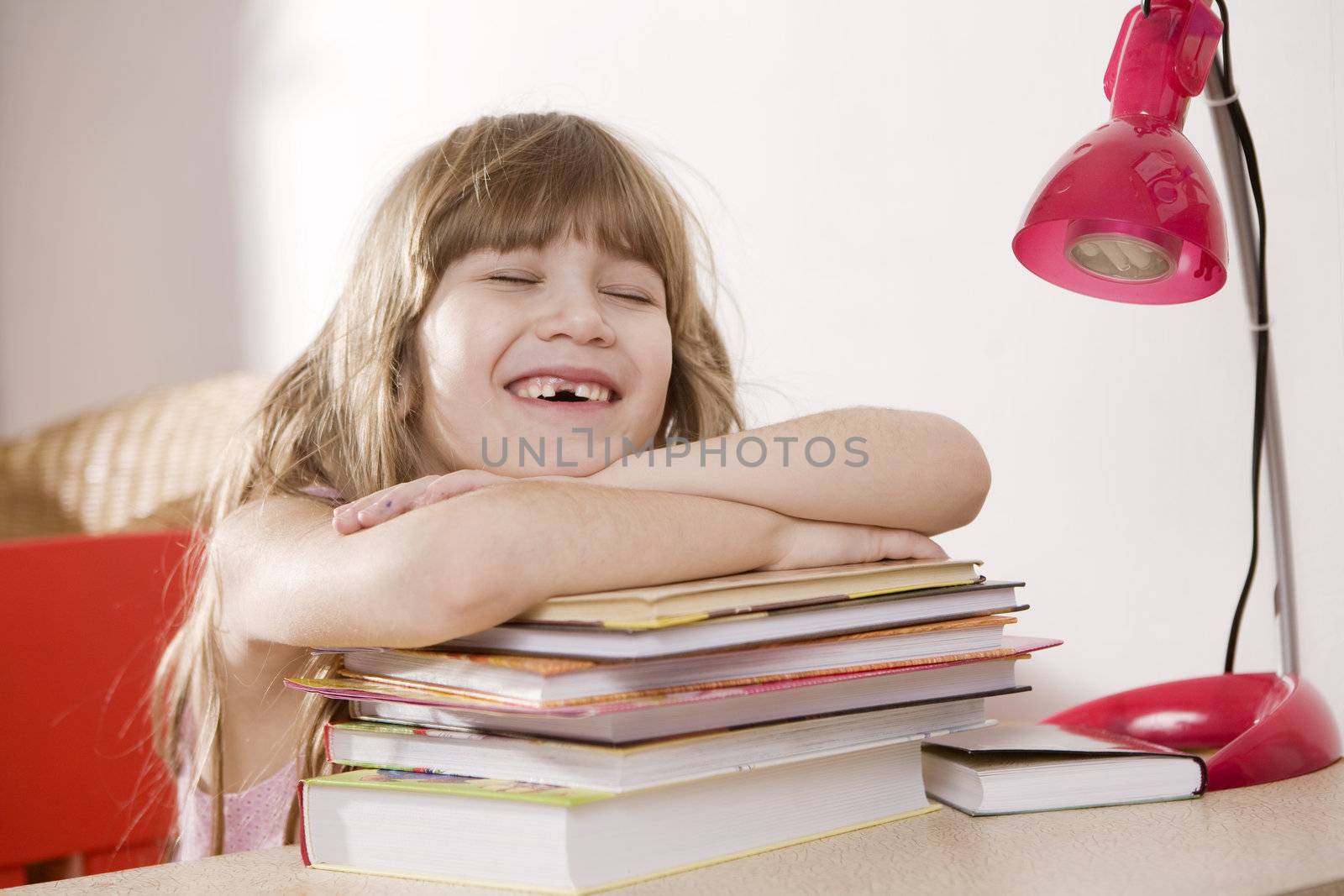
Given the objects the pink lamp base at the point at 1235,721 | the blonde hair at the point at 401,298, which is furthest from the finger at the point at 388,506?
the pink lamp base at the point at 1235,721

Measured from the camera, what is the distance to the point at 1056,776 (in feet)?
1.97

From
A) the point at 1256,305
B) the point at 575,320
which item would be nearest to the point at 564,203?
the point at 575,320

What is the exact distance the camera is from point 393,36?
1.81 m

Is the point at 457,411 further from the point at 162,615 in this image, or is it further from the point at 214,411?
the point at 214,411

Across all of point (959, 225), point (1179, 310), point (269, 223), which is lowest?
point (1179, 310)

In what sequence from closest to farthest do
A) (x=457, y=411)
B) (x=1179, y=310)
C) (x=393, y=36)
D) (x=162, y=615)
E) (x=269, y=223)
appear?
(x=457, y=411), (x=1179, y=310), (x=162, y=615), (x=393, y=36), (x=269, y=223)

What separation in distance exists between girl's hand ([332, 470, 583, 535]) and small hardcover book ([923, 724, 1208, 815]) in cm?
26

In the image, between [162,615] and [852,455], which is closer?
[852,455]

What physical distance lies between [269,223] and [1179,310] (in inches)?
69.9

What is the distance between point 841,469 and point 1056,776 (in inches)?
7.6

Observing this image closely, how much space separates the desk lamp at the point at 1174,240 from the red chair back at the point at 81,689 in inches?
31.3

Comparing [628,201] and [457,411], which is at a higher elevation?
[628,201]

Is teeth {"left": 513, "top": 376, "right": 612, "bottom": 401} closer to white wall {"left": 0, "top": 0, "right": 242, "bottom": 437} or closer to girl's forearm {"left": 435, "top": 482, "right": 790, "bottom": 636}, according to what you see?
girl's forearm {"left": 435, "top": 482, "right": 790, "bottom": 636}

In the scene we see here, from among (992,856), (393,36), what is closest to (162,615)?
(992,856)
